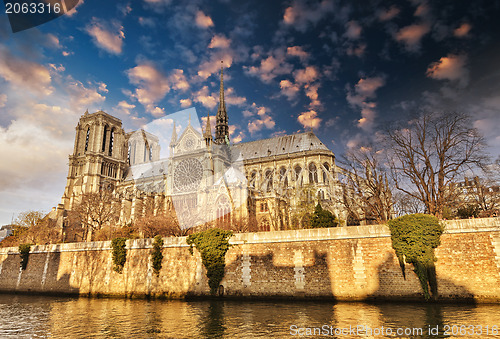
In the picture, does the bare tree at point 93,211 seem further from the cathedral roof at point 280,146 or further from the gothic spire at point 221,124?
the cathedral roof at point 280,146

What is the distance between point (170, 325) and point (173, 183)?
134 ft

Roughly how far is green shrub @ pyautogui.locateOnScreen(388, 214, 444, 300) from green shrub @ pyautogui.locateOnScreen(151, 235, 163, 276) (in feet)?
50.2

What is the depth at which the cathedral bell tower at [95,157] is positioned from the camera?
64.5 m

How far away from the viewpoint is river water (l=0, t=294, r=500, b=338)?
10.6m

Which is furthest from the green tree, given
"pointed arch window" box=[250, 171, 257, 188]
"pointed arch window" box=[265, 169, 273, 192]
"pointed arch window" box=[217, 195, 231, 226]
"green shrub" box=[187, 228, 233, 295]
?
"pointed arch window" box=[250, 171, 257, 188]

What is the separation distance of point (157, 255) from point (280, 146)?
3919 cm

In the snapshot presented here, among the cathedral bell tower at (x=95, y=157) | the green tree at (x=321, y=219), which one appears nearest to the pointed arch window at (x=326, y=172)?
the green tree at (x=321, y=219)

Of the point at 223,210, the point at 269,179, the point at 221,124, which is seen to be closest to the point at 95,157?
the point at 221,124

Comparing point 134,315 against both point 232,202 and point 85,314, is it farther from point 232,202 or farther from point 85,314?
point 232,202

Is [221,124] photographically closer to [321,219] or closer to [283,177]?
[283,177]

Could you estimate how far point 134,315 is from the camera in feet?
49.5

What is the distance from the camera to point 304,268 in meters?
17.8

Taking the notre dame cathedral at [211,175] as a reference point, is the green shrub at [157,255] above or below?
below

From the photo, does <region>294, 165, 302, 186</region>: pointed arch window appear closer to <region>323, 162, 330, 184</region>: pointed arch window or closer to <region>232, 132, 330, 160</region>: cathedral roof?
<region>232, 132, 330, 160</region>: cathedral roof
